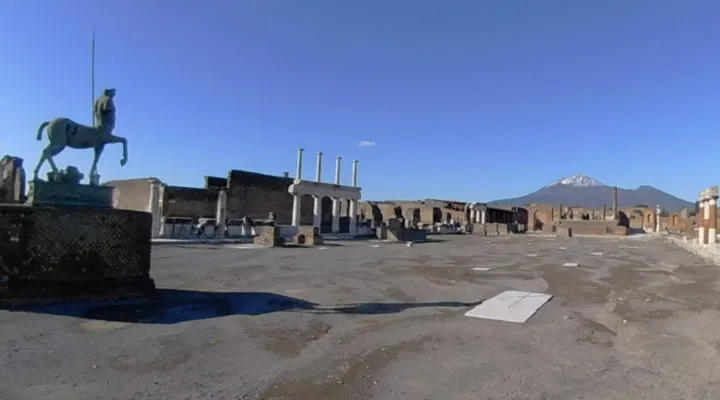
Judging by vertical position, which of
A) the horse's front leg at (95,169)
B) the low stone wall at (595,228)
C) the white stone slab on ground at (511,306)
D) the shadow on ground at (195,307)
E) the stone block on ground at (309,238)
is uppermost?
the horse's front leg at (95,169)

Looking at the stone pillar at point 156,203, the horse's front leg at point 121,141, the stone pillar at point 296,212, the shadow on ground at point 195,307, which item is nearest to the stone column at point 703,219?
the shadow on ground at point 195,307

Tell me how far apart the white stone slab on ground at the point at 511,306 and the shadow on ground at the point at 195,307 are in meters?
0.53

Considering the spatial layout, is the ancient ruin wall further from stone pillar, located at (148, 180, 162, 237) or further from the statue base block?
the statue base block

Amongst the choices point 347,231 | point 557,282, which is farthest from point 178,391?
point 347,231

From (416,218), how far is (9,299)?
56522 millimetres

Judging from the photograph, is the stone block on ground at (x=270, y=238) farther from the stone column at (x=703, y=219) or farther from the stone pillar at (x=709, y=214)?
the stone column at (x=703, y=219)

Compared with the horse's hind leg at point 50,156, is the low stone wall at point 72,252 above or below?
below

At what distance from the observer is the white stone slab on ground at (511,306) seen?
774cm

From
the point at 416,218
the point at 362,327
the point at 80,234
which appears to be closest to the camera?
the point at 362,327

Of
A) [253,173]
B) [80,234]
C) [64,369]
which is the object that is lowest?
[64,369]

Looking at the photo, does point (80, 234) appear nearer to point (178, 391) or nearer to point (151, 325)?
point (151, 325)

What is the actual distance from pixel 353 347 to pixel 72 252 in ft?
16.1

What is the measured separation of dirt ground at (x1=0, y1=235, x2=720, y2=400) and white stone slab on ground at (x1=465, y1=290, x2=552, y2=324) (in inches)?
9.4

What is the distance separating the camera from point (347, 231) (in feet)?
149
